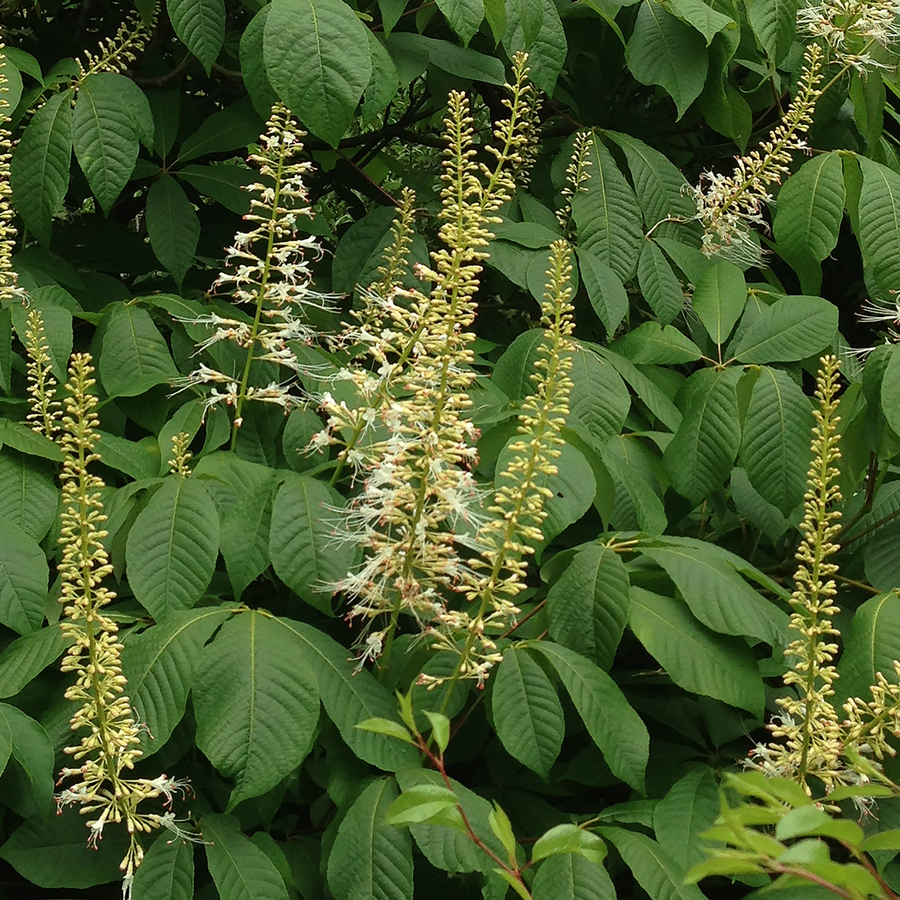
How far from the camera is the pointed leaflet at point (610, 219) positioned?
9.48ft

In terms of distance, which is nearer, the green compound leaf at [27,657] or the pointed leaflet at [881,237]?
the green compound leaf at [27,657]

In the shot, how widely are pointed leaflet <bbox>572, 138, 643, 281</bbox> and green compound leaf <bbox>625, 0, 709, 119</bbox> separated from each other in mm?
244

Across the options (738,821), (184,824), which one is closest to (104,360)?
(184,824)

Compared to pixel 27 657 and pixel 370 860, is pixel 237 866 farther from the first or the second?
pixel 27 657

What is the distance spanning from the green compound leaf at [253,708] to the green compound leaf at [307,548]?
11 centimetres

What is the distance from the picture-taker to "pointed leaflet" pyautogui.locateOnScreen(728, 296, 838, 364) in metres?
2.54

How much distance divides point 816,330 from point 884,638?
83cm

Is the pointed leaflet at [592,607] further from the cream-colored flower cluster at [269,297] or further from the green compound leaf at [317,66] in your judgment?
the green compound leaf at [317,66]

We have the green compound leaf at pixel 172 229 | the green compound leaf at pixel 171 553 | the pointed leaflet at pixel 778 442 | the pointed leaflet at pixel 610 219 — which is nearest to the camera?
the green compound leaf at pixel 171 553

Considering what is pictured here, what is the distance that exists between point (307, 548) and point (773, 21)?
1.96 meters

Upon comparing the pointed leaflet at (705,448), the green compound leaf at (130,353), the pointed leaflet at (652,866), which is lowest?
the pointed leaflet at (652,866)

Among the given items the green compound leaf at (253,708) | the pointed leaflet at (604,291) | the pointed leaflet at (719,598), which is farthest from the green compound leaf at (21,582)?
the pointed leaflet at (604,291)

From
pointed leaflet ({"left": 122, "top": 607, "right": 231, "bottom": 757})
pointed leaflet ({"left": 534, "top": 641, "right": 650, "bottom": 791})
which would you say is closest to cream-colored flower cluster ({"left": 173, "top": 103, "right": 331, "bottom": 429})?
pointed leaflet ({"left": 122, "top": 607, "right": 231, "bottom": 757})

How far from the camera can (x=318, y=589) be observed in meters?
1.87
